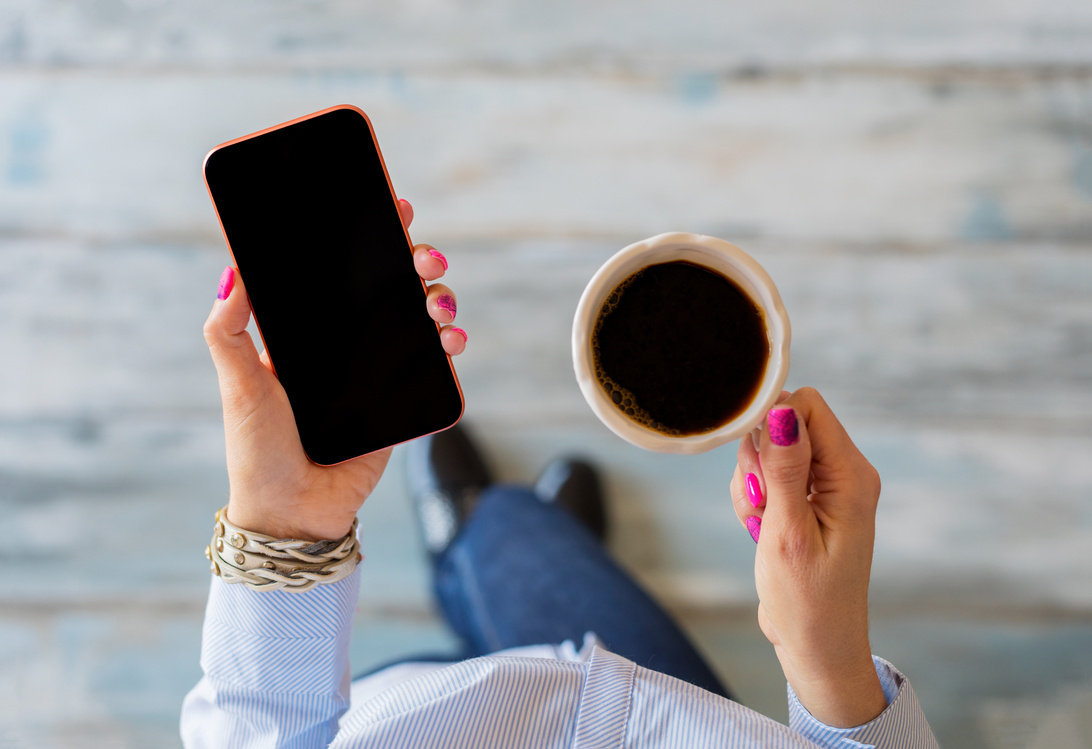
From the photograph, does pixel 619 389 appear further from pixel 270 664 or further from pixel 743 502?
pixel 270 664

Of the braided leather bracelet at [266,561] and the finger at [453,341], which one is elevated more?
the finger at [453,341]

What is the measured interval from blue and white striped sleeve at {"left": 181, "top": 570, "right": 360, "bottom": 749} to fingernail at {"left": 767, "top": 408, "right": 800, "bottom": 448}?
455mm

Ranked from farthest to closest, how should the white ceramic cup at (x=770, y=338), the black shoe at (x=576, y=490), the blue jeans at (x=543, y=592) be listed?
the black shoe at (x=576, y=490)
the blue jeans at (x=543, y=592)
the white ceramic cup at (x=770, y=338)

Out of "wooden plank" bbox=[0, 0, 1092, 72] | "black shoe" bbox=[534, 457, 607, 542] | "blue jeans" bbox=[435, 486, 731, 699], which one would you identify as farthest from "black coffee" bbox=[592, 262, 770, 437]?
"wooden plank" bbox=[0, 0, 1092, 72]

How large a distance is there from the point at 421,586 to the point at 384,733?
2.00ft

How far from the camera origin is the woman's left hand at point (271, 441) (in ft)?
2.16

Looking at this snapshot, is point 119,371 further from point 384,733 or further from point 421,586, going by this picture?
point 384,733

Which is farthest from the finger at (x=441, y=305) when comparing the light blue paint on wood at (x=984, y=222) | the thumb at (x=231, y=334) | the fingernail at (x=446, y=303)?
the light blue paint on wood at (x=984, y=222)

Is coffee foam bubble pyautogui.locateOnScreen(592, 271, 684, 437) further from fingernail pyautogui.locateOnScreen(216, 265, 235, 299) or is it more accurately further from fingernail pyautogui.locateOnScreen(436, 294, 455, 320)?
fingernail pyautogui.locateOnScreen(216, 265, 235, 299)

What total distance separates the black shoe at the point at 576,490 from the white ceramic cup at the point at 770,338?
1.96ft

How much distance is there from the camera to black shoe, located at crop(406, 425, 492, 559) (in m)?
1.17

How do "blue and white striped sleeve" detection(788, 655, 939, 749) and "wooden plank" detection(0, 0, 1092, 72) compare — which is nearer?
"blue and white striped sleeve" detection(788, 655, 939, 749)

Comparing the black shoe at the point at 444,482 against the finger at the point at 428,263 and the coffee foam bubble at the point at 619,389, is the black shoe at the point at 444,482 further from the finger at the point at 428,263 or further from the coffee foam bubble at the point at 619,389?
the coffee foam bubble at the point at 619,389

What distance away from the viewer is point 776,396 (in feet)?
1.75
